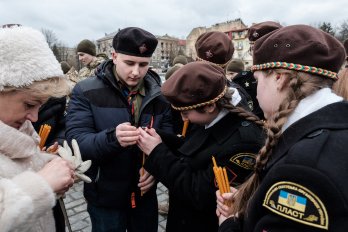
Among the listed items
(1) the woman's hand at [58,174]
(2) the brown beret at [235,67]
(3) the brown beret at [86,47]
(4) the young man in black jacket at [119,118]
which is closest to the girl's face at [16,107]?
(1) the woman's hand at [58,174]

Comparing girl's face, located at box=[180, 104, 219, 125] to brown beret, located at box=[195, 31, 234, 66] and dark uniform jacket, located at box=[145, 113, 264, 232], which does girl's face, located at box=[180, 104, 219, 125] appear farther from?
brown beret, located at box=[195, 31, 234, 66]

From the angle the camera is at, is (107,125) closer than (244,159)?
No

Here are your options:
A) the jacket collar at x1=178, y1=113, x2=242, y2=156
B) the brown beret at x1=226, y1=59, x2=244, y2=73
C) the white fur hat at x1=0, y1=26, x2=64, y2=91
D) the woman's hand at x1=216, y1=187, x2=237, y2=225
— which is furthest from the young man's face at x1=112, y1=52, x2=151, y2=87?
the brown beret at x1=226, y1=59, x2=244, y2=73

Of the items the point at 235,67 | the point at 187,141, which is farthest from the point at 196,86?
the point at 235,67

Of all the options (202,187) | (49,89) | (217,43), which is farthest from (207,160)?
(217,43)

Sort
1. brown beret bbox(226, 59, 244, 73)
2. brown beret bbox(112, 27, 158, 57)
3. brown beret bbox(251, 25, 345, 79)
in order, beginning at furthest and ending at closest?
brown beret bbox(226, 59, 244, 73) < brown beret bbox(112, 27, 158, 57) < brown beret bbox(251, 25, 345, 79)

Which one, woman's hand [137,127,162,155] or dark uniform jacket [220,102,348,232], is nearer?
dark uniform jacket [220,102,348,232]

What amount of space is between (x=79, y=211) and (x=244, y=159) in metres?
3.48

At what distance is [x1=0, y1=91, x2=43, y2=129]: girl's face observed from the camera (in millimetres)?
1473

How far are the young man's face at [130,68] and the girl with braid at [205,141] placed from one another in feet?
1.96

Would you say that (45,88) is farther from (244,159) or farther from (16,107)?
(244,159)

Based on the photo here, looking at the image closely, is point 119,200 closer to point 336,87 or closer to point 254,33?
point 336,87

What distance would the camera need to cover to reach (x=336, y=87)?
1837 millimetres

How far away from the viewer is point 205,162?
1923 millimetres
